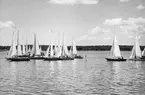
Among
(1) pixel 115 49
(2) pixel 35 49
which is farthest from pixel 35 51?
(1) pixel 115 49

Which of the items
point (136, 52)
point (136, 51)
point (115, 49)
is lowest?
point (136, 52)

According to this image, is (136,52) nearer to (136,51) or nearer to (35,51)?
(136,51)

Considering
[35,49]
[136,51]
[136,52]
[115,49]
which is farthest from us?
[35,49]

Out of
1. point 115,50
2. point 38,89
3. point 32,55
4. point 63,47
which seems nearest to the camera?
point 38,89

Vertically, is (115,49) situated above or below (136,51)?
above

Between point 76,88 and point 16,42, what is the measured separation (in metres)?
58.2

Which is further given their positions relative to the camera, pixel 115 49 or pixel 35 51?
pixel 35 51

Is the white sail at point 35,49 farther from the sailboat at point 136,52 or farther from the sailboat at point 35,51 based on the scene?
the sailboat at point 136,52

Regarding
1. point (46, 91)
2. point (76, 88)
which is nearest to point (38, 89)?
point (46, 91)

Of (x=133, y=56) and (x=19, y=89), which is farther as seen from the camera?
(x=133, y=56)

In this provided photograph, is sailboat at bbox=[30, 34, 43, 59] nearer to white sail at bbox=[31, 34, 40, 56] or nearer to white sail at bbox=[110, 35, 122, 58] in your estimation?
white sail at bbox=[31, 34, 40, 56]

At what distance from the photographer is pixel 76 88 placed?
28344mm

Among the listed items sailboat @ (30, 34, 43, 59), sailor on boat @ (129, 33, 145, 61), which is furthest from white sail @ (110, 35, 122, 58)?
sailboat @ (30, 34, 43, 59)

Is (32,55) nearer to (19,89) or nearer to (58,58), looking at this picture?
(58,58)
